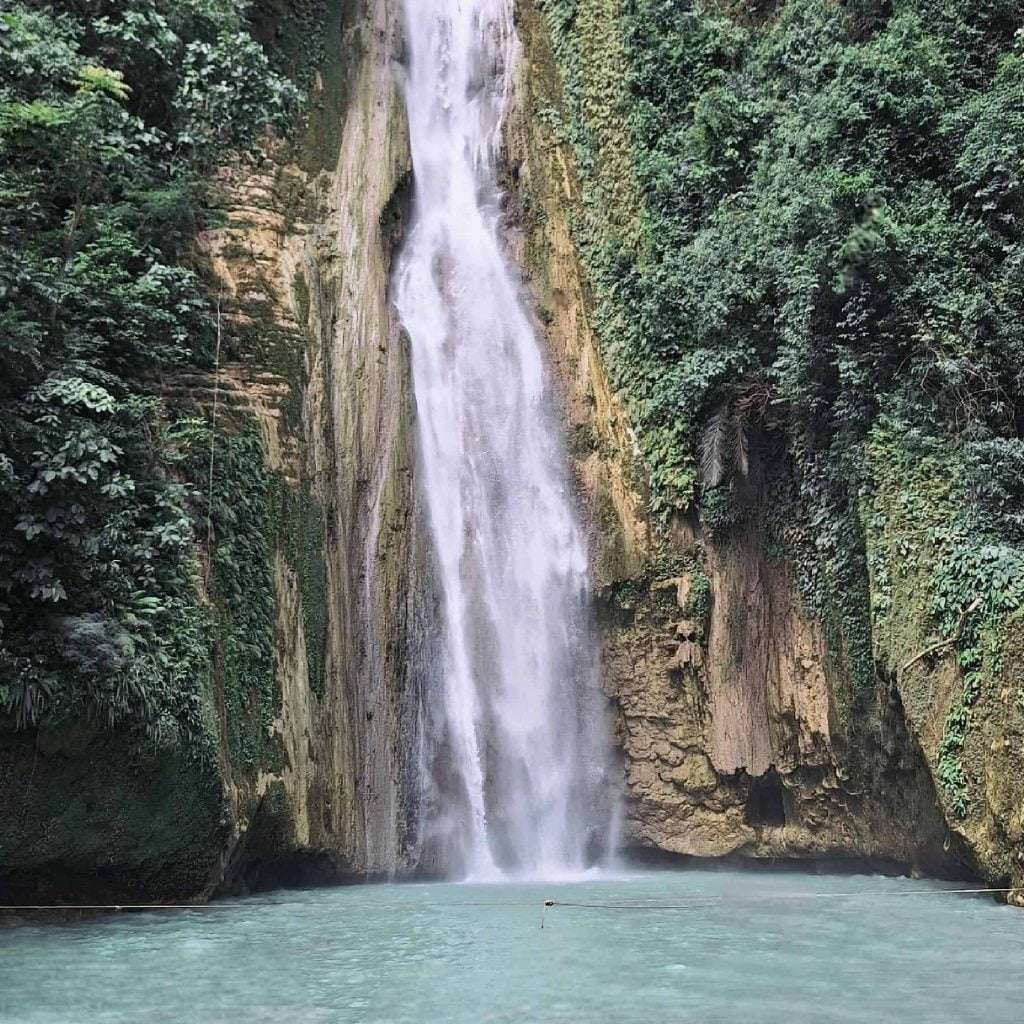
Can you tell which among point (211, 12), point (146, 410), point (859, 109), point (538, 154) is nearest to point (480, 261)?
point (538, 154)

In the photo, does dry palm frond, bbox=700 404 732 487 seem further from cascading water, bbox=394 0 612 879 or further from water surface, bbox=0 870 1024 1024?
water surface, bbox=0 870 1024 1024

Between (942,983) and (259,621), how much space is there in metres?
8.10

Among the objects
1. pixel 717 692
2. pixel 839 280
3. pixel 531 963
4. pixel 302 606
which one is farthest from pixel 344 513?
pixel 531 963

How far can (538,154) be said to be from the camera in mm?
19203

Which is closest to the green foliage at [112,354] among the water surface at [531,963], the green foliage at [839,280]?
the water surface at [531,963]

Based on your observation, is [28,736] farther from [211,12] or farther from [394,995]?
[211,12]

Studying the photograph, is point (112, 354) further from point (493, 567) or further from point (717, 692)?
point (717, 692)

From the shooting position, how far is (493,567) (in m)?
15.9

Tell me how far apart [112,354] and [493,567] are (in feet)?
21.2

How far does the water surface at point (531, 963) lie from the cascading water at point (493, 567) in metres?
3.61

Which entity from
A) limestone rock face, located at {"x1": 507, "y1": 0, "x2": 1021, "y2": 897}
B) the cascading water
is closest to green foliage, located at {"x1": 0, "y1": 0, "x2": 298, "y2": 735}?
the cascading water

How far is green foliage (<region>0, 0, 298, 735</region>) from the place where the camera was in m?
9.43

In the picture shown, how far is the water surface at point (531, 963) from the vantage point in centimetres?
612

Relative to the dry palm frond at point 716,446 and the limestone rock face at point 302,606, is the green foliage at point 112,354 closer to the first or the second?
the limestone rock face at point 302,606
